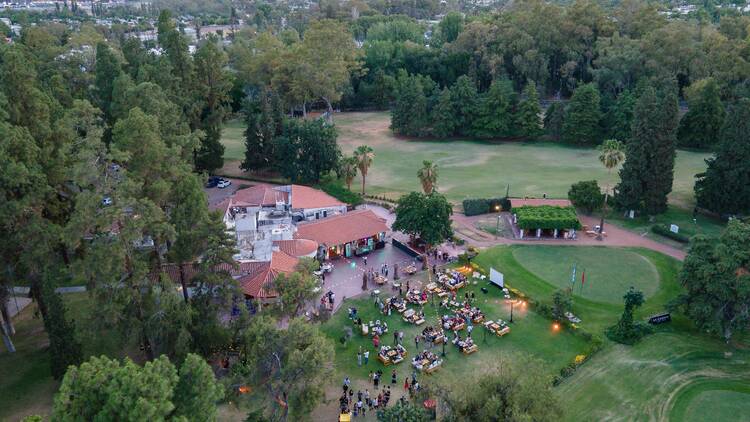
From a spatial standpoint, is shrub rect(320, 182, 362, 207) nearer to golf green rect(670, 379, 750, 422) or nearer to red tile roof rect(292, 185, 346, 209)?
red tile roof rect(292, 185, 346, 209)

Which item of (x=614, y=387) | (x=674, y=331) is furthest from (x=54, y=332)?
(x=674, y=331)

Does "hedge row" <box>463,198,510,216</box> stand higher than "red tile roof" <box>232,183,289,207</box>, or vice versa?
"red tile roof" <box>232,183,289,207</box>

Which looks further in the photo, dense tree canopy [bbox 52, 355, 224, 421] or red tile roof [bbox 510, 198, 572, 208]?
red tile roof [bbox 510, 198, 572, 208]

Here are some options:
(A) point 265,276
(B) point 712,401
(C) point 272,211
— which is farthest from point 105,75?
(B) point 712,401

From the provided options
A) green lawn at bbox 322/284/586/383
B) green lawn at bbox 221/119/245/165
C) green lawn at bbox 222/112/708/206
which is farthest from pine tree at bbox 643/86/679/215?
green lawn at bbox 221/119/245/165

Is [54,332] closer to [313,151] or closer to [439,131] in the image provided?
[313,151]

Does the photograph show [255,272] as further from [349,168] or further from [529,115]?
[529,115]
